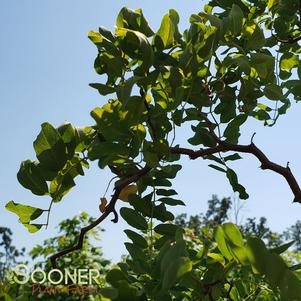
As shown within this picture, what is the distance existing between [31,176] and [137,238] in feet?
0.79

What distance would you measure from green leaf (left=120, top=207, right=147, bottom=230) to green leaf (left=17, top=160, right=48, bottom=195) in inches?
7.0

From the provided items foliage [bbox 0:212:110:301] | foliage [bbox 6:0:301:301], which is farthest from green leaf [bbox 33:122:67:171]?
foliage [bbox 0:212:110:301]

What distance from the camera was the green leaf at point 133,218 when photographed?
124cm

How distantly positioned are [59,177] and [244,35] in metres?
0.52

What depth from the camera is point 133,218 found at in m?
1.24

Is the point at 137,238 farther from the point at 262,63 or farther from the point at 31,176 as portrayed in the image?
the point at 262,63

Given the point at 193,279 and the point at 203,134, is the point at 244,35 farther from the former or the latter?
the point at 193,279

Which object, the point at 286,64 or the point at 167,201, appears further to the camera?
the point at 286,64

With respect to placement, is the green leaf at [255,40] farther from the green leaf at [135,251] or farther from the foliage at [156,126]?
the green leaf at [135,251]

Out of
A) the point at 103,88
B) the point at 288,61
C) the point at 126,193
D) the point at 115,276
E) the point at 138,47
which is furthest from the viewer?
the point at 288,61

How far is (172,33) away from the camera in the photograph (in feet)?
3.83

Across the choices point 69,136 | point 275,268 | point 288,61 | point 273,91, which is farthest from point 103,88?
point 288,61

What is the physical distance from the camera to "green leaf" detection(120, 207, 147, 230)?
1238 millimetres

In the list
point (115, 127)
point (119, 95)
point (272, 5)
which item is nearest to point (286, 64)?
point (272, 5)
